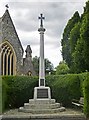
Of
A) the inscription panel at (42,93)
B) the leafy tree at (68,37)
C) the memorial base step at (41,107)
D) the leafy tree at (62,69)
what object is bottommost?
the memorial base step at (41,107)

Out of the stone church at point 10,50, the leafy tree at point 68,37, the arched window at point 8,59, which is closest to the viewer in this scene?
the stone church at point 10,50

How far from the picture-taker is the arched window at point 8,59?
1046 inches

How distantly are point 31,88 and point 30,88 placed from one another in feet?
0.23

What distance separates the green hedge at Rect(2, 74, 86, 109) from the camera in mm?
16328

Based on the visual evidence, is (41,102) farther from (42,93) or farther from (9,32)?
(9,32)

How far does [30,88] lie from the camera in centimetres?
1752

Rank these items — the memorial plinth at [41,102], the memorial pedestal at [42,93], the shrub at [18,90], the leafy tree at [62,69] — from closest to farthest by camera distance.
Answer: the memorial plinth at [41,102] < the memorial pedestal at [42,93] < the shrub at [18,90] < the leafy tree at [62,69]

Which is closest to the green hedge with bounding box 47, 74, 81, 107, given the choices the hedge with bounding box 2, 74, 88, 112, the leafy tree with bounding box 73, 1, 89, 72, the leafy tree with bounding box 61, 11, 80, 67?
the hedge with bounding box 2, 74, 88, 112

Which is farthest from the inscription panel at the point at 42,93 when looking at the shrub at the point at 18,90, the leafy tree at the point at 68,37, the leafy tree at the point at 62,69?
the leafy tree at the point at 68,37

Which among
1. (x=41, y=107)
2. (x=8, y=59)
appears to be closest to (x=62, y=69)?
(x=8, y=59)

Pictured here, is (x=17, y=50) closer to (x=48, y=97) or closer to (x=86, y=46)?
(x=86, y=46)

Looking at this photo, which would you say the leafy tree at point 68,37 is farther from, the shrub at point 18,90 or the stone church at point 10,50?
the shrub at point 18,90

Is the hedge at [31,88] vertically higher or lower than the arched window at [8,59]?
lower

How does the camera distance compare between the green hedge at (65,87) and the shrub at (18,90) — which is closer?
the green hedge at (65,87)
